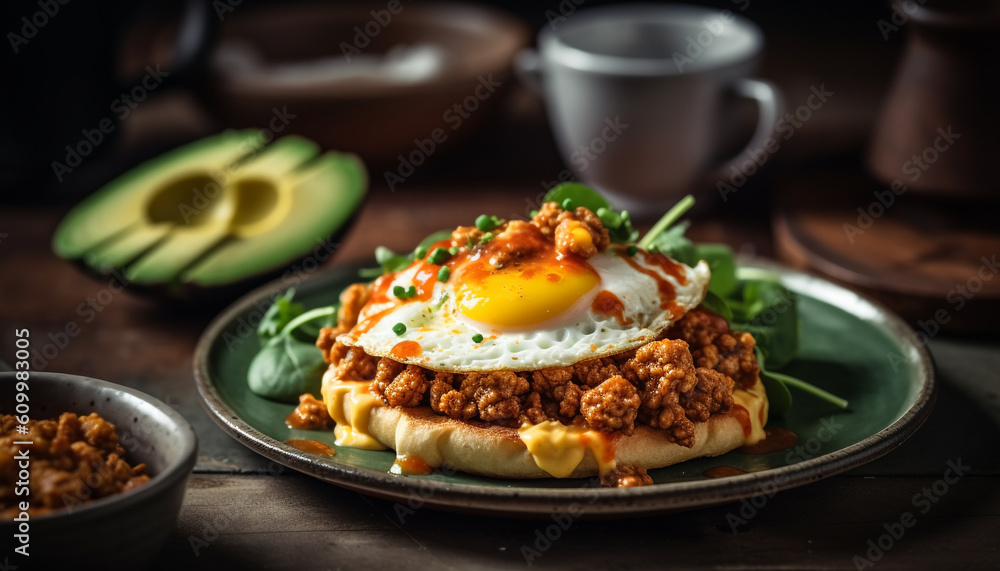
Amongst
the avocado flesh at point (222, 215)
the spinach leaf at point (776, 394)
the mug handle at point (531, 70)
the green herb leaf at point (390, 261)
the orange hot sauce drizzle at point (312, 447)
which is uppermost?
the mug handle at point (531, 70)

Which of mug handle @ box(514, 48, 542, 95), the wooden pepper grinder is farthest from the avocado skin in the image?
the wooden pepper grinder

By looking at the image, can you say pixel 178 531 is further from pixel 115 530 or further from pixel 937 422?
pixel 937 422

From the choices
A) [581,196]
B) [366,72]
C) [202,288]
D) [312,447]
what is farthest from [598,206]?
[366,72]

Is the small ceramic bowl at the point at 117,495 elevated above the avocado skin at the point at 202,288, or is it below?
above

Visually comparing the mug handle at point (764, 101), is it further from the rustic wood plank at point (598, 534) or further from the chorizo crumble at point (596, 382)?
the rustic wood plank at point (598, 534)

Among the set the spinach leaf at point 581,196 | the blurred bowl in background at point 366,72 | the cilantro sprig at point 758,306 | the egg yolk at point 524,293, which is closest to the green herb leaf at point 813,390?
the cilantro sprig at point 758,306
